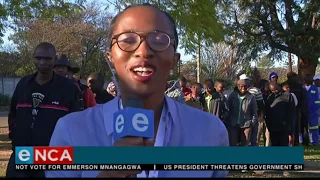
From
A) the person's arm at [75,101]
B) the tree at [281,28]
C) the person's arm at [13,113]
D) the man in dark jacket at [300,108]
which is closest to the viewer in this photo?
the person's arm at [75,101]

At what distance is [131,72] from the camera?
1.89 m

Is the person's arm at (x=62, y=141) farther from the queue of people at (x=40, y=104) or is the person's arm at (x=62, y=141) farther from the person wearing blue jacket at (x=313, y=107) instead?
the person wearing blue jacket at (x=313, y=107)

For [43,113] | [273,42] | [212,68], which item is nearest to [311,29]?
[273,42]

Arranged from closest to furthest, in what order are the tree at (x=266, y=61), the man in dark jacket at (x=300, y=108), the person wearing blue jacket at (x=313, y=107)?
the man in dark jacket at (x=300, y=108), the person wearing blue jacket at (x=313, y=107), the tree at (x=266, y=61)

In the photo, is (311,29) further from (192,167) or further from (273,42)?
(192,167)

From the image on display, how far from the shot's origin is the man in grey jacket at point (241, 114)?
935cm

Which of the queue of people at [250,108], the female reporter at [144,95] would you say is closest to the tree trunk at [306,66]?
the queue of people at [250,108]

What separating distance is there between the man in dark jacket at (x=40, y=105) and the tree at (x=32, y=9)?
7242mm

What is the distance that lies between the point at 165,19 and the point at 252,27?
22.6 m

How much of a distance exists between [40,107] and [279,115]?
6260 mm

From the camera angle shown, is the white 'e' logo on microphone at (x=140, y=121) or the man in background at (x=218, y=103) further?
the man in background at (x=218, y=103)

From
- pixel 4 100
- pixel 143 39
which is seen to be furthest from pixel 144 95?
pixel 4 100

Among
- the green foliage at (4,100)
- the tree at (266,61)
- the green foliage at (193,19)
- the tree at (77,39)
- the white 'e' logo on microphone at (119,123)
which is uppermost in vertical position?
the tree at (77,39)

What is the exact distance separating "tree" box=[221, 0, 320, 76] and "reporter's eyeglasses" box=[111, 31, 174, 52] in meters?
21.2
